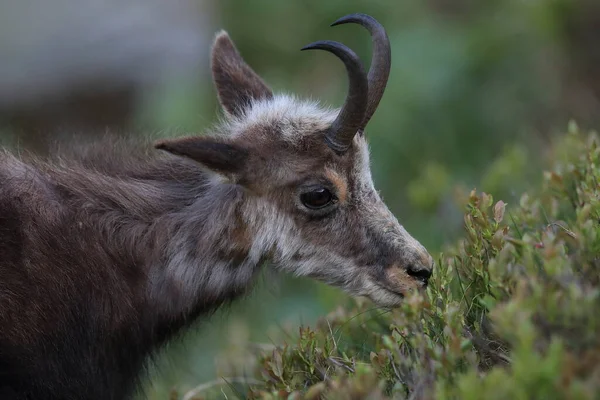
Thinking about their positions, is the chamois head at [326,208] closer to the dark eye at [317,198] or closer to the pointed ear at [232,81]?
the dark eye at [317,198]

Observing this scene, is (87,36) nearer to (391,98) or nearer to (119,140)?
(391,98)

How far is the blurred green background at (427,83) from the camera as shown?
866 centimetres

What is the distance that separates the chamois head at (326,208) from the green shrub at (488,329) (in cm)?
25

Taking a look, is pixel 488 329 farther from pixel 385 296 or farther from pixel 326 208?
pixel 326 208

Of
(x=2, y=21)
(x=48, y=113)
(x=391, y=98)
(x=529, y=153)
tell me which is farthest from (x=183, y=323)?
(x=2, y=21)

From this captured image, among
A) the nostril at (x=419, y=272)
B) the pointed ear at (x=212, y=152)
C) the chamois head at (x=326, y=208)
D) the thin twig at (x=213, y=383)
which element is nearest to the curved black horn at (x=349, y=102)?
the chamois head at (x=326, y=208)

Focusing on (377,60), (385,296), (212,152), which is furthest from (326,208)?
(377,60)

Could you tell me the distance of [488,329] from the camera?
382 cm

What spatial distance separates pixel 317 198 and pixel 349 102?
20.6 inches

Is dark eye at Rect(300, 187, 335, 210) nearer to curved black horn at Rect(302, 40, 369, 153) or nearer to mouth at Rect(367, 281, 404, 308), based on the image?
curved black horn at Rect(302, 40, 369, 153)

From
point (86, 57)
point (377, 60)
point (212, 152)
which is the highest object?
point (377, 60)

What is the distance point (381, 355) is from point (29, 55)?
10.1m

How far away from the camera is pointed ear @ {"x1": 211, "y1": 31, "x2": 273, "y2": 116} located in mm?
5273

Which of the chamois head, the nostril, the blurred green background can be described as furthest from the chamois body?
the blurred green background
